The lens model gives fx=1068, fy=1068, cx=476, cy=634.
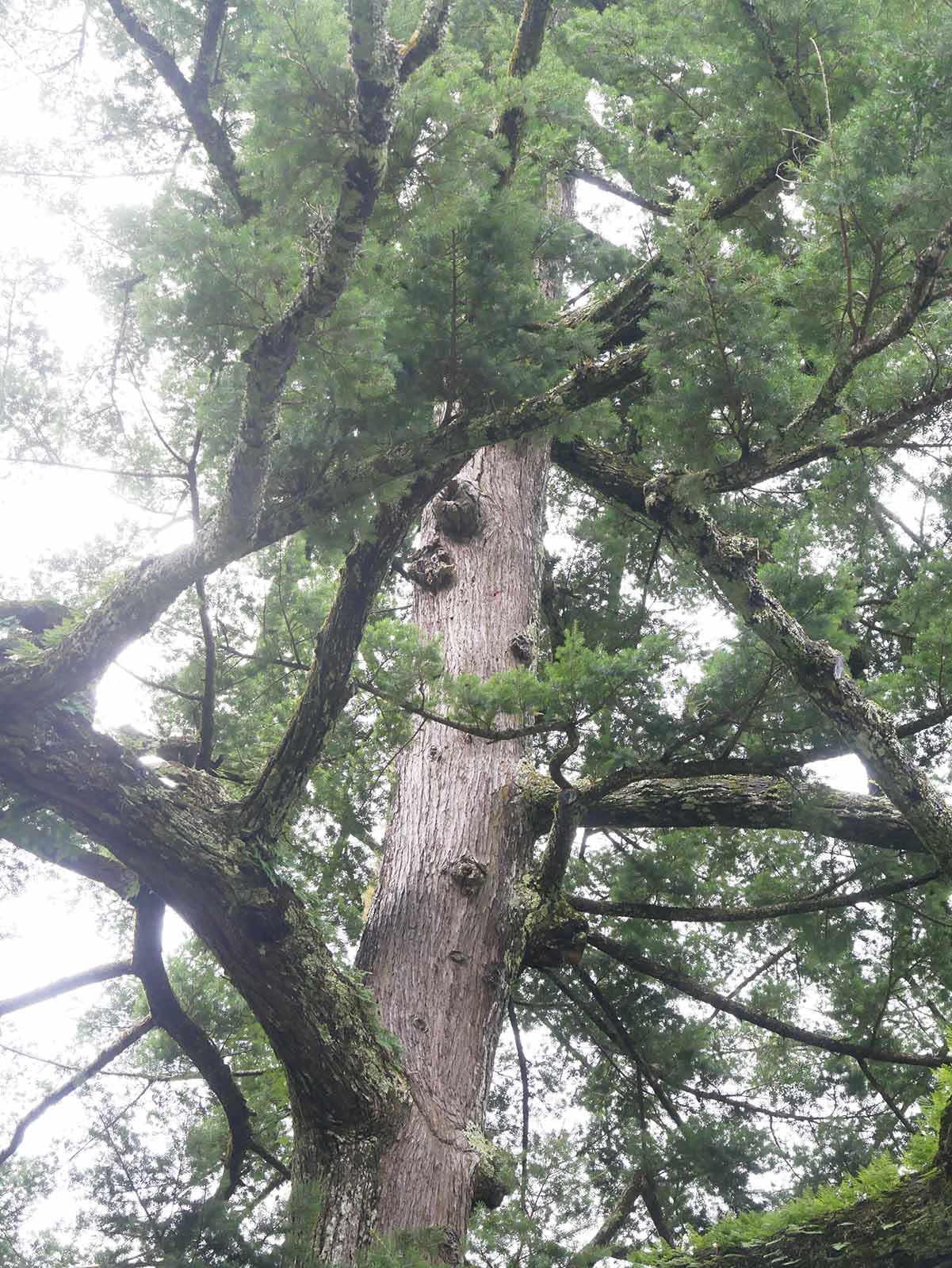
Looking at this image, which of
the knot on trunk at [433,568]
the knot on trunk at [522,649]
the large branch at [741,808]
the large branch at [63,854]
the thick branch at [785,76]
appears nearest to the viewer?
the large branch at [63,854]

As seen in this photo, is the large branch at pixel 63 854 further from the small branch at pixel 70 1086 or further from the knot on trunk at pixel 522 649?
the knot on trunk at pixel 522 649

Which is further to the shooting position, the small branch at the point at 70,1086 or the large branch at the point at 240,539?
the small branch at the point at 70,1086

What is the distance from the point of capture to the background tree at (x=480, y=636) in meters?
3.40

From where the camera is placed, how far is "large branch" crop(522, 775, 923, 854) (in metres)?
4.21

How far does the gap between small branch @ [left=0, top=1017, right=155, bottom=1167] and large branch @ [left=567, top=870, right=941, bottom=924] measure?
1.97 m

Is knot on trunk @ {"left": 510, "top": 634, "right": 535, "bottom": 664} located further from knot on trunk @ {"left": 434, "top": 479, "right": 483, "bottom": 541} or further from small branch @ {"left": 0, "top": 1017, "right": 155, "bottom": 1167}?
small branch @ {"left": 0, "top": 1017, "right": 155, "bottom": 1167}

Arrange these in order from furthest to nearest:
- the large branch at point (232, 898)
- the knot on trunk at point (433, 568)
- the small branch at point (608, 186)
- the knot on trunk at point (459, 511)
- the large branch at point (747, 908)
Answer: the small branch at point (608, 186)
the knot on trunk at point (459, 511)
the knot on trunk at point (433, 568)
the large branch at point (747, 908)
the large branch at point (232, 898)

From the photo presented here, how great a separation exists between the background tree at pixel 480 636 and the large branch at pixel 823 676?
2 cm

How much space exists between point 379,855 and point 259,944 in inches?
49.1

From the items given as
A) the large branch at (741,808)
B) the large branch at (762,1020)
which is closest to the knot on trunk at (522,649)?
the large branch at (741,808)

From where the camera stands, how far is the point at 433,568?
18.2 ft

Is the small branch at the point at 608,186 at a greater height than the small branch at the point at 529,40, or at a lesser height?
greater

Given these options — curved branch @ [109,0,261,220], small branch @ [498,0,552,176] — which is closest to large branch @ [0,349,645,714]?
curved branch @ [109,0,261,220]

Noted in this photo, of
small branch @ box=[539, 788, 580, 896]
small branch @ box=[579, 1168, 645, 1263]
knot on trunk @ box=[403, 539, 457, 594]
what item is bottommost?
small branch @ box=[579, 1168, 645, 1263]
